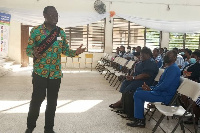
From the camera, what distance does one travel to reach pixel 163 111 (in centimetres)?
297

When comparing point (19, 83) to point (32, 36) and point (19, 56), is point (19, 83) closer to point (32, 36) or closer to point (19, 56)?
point (19, 56)

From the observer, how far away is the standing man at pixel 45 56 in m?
2.60

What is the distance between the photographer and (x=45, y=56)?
8.68 feet

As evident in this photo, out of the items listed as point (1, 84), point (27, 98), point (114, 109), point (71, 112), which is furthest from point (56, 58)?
point (1, 84)

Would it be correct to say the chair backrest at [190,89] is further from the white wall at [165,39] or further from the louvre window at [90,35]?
the white wall at [165,39]

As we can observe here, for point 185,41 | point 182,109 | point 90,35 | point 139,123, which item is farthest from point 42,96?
point 185,41

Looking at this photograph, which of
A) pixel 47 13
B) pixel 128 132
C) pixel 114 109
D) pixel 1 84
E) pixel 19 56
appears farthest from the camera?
pixel 19 56

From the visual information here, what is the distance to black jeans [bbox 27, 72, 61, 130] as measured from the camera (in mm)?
2670

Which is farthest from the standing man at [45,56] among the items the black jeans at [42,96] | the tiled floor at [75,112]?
the tiled floor at [75,112]

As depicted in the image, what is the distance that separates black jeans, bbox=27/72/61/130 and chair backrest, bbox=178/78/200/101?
1673 millimetres

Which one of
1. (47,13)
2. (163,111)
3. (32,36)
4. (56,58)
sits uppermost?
(47,13)

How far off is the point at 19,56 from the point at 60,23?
3.74 meters

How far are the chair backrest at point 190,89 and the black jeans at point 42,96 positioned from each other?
5.49ft

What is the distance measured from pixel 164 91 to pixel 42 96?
5.73ft
